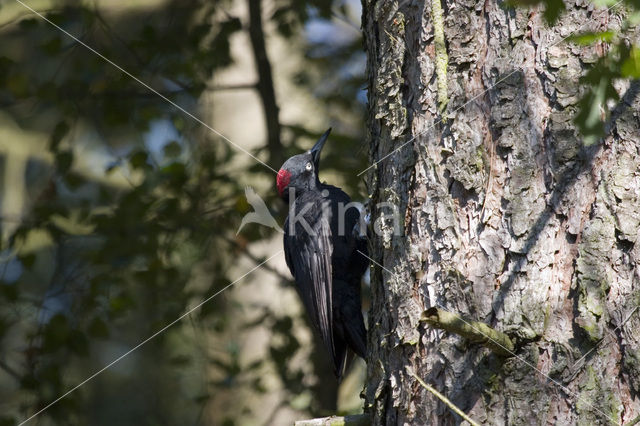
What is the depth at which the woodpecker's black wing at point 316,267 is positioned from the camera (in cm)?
348

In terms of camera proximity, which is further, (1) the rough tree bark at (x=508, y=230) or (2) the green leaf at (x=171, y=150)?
(2) the green leaf at (x=171, y=150)

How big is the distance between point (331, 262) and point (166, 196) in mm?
1613

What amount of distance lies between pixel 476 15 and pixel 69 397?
4.11 m

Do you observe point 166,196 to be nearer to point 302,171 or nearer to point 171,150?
point 171,150

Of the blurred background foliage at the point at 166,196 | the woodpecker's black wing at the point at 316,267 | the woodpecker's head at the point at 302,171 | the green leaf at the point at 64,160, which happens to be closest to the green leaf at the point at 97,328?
the blurred background foliage at the point at 166,196

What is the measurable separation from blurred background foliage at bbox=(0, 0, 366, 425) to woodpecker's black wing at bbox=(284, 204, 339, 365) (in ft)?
3.08

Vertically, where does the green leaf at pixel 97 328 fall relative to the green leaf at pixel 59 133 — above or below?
below

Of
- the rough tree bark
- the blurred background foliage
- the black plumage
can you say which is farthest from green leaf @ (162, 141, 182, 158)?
the rough tree bark

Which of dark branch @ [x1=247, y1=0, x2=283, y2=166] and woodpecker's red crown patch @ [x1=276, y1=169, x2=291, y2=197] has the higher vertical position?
dark branch @ [x1=247, y1=0, x2=283, y2=166]

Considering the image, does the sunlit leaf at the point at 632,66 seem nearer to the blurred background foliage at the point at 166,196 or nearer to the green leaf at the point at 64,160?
the blurred background foliage at the point at 166,196

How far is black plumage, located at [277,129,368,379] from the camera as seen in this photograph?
3.62 meters

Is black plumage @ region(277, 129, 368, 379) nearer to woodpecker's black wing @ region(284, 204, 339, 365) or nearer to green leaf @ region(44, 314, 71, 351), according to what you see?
woodpecker's black wing @ region(284, 204, 339, 365)

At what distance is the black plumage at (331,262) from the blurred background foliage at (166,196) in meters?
0.78

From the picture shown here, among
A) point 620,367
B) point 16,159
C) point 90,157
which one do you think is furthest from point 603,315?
point 16,159
